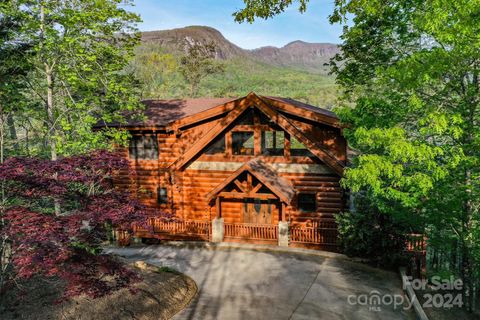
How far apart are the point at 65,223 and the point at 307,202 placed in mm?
12264

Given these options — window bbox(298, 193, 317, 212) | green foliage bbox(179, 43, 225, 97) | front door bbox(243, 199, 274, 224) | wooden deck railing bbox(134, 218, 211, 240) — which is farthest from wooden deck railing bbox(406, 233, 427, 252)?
green foliage bbox(179, 43, 225, 97)

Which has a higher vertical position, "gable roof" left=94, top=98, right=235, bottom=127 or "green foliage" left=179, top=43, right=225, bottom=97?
"green foliage" left=179, top=43, right=225, bottom=97

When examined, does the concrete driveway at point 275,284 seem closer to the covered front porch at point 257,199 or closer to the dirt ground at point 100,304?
the dirt ground at point 100,304

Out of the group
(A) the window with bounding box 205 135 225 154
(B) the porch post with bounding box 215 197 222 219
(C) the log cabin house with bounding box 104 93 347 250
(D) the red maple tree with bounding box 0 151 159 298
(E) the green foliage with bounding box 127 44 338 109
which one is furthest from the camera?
(E) the green foliage with bounding box 127 44 338 109

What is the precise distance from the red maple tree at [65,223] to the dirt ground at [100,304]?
0.61 m

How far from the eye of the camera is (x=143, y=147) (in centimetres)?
2055

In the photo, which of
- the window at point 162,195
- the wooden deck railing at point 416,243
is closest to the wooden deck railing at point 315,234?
the wooden deck railing at point 416,243

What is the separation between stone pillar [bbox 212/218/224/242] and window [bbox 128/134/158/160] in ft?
18.2

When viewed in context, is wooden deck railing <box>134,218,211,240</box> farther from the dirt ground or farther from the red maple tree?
the red maple tree

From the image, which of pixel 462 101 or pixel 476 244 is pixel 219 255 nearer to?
pixel 476 244

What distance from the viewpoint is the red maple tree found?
27.5 feet

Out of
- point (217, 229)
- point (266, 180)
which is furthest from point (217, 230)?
point (266, 180)

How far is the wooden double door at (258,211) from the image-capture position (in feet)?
62.6

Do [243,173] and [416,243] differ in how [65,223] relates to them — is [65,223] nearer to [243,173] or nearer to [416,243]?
[243,173]
